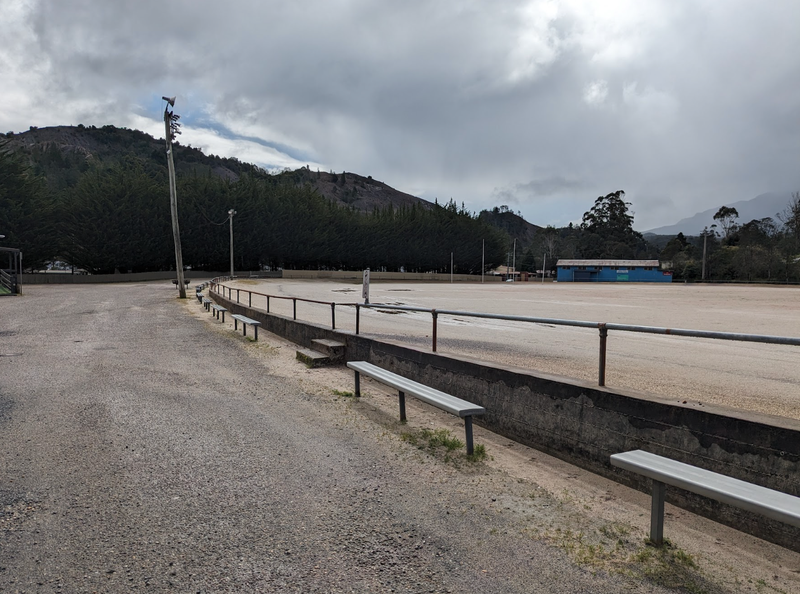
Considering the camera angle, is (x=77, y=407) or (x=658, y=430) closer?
(x=658, y=430)

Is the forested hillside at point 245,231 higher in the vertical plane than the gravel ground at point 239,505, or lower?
higher

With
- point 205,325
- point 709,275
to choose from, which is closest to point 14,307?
point 205,325

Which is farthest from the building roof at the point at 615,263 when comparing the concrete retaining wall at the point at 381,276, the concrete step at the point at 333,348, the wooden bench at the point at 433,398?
the wooden bench at the point at 433,398

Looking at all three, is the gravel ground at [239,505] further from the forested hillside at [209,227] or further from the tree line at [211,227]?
the forested hillside at [209,227]

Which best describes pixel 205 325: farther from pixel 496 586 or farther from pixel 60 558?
pixel 496 586

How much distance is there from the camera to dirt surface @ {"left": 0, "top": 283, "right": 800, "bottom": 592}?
261 centimetres

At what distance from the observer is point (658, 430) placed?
364cm

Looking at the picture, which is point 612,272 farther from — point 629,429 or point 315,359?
point 629,429

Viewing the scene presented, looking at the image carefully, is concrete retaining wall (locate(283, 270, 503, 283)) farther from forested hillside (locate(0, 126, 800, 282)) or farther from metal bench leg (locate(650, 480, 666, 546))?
metal bench leg (locate(650, 480, 666, 546))

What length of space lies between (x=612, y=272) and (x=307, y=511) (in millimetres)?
95781

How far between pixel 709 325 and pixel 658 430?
42.8 ft

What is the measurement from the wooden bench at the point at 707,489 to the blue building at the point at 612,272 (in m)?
90.9

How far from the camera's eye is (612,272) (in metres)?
90.2

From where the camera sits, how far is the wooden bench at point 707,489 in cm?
244
